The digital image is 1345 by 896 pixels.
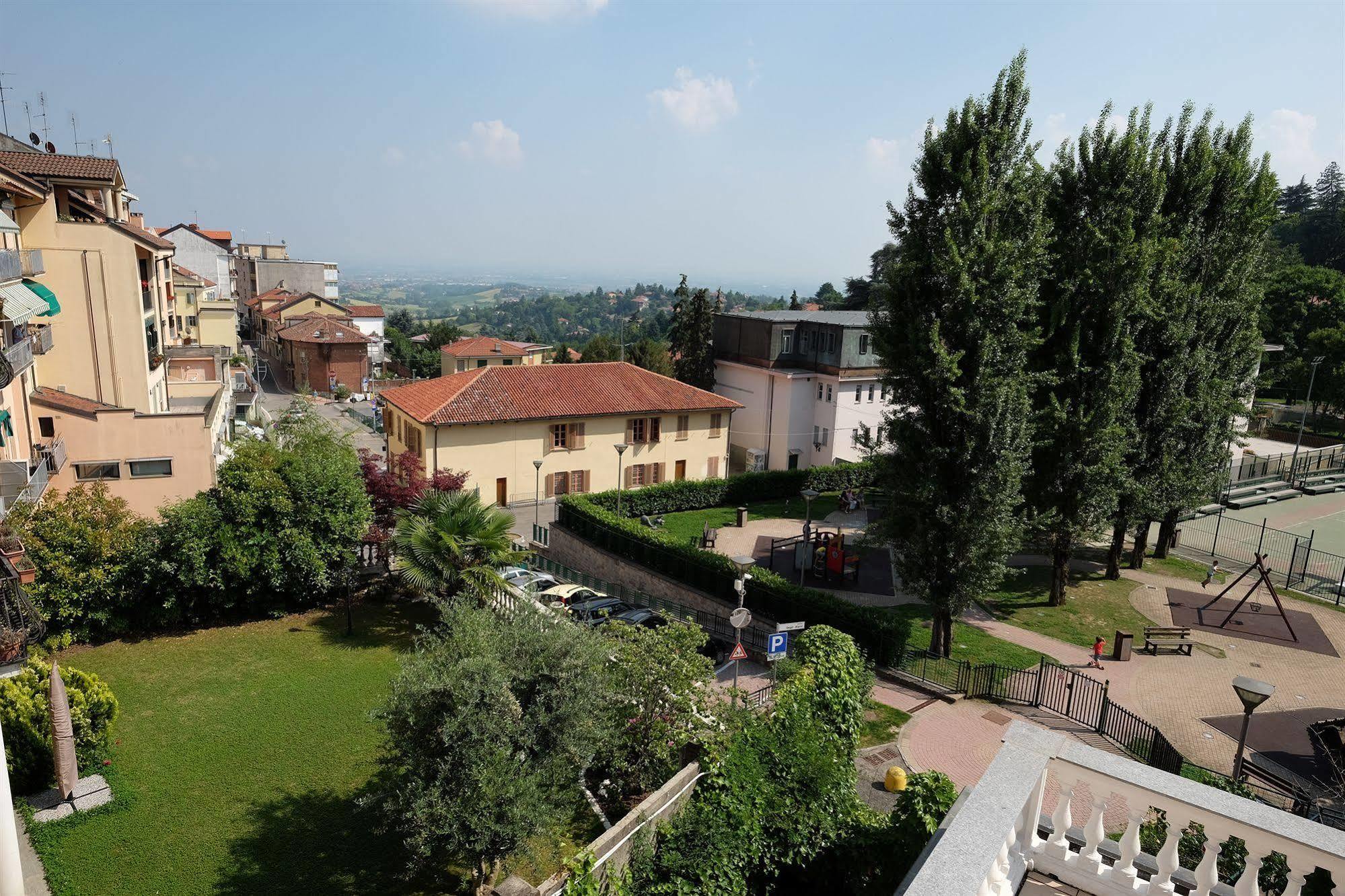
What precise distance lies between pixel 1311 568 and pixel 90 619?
39.4 metres

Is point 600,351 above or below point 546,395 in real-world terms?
below

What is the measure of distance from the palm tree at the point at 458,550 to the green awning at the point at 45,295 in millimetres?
12903

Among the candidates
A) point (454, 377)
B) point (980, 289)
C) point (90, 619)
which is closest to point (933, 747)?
point (980, 289)

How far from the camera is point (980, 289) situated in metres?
17.7

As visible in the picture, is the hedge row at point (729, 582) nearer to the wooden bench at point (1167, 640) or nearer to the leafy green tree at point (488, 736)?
the wooden bench at point (1167, 640)

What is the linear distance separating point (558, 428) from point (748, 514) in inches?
383

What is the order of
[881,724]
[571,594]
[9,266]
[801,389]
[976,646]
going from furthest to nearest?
[801,389]
[571,594]
[976,646]
[9,266]
[881,724]

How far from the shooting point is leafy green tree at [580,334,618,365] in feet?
271

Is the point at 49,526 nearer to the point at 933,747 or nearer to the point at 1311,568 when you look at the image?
the point at 933,747

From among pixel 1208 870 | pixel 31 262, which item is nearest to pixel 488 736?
pixel 1208 870

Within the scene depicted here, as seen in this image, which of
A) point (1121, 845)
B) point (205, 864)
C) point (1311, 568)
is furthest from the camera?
point (1311, 568)

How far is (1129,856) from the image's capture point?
21.0ft

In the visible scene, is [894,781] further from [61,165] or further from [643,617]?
[61,165]

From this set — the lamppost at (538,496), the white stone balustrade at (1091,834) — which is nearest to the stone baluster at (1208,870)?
the white stone balustrade at (1091,834)
